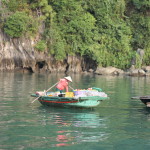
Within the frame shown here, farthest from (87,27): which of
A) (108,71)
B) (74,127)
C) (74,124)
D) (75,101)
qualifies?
(74,127)

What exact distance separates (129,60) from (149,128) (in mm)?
36643

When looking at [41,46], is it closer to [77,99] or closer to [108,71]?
[108,71]

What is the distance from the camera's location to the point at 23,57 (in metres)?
43.1

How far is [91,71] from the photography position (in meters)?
46.0

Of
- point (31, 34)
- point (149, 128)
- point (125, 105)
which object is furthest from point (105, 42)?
point (149, 128)

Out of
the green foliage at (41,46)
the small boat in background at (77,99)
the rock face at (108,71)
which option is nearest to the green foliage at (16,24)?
the green foliage at (41,46)

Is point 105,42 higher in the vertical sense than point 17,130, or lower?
higher

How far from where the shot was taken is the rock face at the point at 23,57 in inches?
1687

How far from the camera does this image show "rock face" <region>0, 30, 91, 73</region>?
42.8m

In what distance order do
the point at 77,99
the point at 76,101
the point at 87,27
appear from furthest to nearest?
the point at 87,27, the point at 76,101, the point at 77,99

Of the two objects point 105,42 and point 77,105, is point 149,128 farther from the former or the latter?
point 105,42

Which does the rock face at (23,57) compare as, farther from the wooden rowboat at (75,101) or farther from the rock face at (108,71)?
the wooden rowboat at (75,101)

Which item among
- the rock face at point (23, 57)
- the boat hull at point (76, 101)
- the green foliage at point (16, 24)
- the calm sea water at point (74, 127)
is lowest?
the calm sea water at point (74, 127)

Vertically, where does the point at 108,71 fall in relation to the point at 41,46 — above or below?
below
